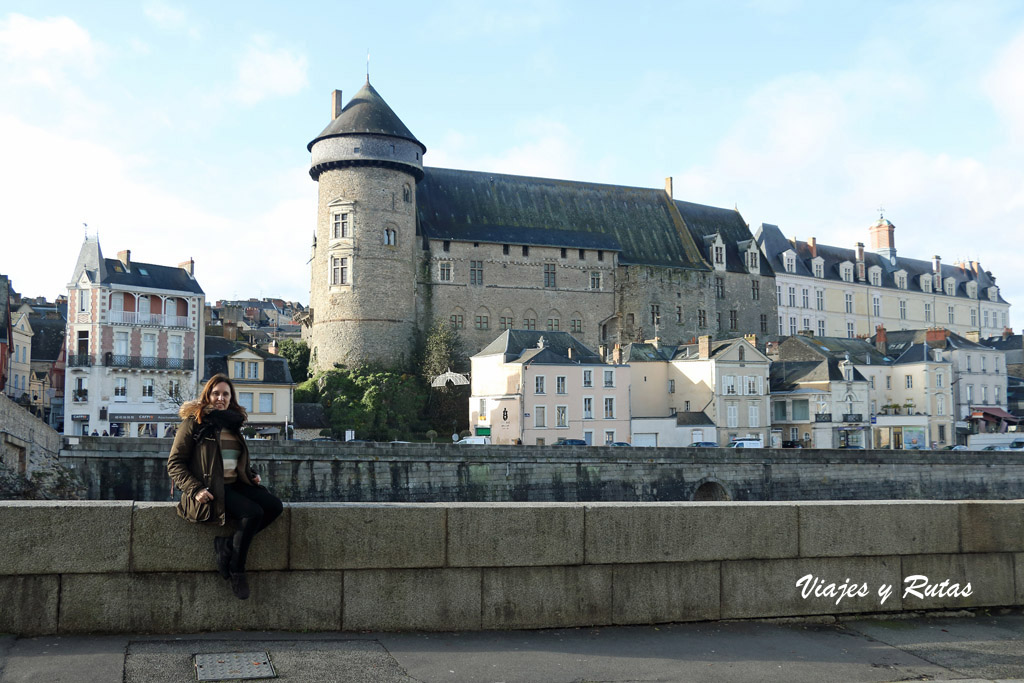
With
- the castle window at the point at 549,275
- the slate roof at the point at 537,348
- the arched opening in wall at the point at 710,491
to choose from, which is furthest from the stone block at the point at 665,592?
the castle window at the point at 549,275

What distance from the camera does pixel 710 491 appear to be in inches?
1406

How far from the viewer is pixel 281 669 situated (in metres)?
5.04

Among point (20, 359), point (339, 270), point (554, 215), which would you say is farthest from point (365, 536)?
point (554, 215)

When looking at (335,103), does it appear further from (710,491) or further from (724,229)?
(710,491)

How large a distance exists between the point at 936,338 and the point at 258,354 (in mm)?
40584

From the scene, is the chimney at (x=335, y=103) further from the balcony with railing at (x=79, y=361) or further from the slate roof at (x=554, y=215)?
the balcony with railing at (x=79, y=361)

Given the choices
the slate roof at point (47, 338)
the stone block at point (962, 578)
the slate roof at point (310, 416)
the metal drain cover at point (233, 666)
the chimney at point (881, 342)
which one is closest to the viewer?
the metal drain cover at point (233, 666)

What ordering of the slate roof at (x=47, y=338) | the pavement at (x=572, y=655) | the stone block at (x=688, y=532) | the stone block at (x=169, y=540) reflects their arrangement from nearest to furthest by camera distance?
the pavement at (x=572, y=655)
the stone block at (x=169, y=540)
the stone block at (x=688, y=532)
the slate roof at (x=47, y=338)

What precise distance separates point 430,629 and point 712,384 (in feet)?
147

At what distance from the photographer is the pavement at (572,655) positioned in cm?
501

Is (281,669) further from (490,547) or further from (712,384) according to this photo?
(712,384)

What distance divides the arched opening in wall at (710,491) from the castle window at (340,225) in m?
27.4

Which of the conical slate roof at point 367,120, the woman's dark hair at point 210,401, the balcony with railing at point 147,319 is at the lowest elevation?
the woman's dark hair at point 210,401

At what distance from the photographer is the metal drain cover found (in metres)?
4.85
